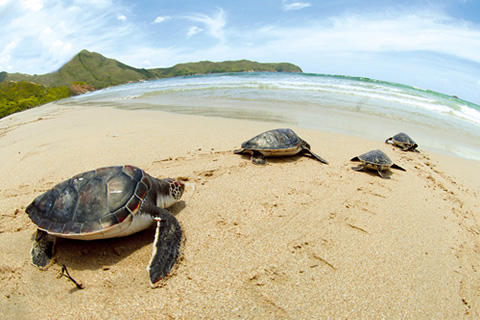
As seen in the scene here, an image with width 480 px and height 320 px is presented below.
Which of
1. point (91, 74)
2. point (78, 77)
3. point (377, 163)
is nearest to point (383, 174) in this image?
point (377, 163)

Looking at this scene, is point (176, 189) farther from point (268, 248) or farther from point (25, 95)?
point (25, 95)

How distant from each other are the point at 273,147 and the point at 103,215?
361 cm

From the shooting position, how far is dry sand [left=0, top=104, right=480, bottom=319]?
1.99 meters

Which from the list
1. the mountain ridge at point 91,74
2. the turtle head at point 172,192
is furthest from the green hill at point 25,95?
the turtle head at point 172,192

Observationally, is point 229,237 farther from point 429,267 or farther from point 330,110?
point 330,110

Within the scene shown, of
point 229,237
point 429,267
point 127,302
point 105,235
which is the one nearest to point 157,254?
point 127,302

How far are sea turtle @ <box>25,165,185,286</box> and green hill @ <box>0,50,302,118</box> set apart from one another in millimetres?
21281

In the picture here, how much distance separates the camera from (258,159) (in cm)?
508

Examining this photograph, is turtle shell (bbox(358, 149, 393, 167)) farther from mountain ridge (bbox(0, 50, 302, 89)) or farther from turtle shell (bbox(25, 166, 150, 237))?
mountain ridge (bbox(0, 50, 302, 89))

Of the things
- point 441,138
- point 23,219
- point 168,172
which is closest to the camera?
point 23,219

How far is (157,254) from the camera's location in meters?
2.26

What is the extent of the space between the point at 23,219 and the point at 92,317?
2019mm

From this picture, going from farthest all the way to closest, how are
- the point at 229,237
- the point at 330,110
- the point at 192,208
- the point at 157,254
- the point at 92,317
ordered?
1. the point at 330,110
2. the point at 192,208
3. the point at 229,237
4. the point at 157,254
5. the point at 92,317

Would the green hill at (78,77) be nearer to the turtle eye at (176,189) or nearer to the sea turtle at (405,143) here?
the turtle eye at (176,189)
